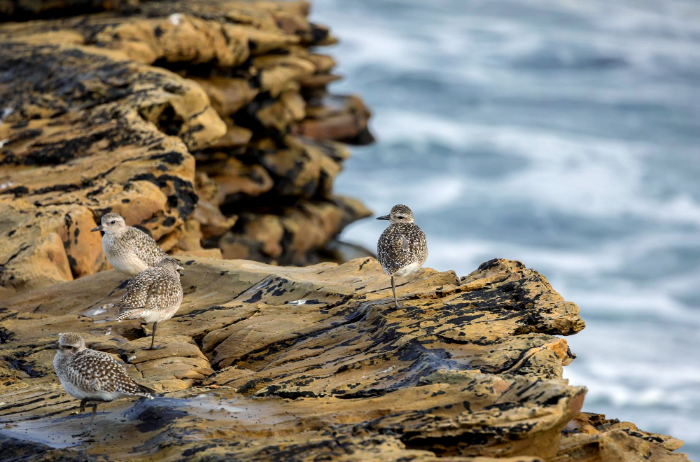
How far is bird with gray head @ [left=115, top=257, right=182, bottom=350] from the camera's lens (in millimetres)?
8578

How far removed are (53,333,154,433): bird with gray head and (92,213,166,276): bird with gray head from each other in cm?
328

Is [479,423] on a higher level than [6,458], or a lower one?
higher

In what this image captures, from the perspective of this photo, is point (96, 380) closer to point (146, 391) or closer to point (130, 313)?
point (146, 391)

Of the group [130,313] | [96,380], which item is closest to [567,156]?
[130,313]

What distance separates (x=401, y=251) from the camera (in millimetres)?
9086

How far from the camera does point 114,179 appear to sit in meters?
13.0

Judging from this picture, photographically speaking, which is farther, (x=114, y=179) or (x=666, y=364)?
(x=666, y=364)

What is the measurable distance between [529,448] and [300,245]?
1661 centimetres

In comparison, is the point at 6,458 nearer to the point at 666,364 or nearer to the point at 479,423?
the point at 479,423

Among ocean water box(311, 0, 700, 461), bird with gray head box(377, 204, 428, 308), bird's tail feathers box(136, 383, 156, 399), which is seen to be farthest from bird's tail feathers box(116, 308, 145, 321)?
ocean water box(311, 0, 700, 461)

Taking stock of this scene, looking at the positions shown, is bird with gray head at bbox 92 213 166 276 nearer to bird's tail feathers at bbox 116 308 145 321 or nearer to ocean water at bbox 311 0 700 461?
bird's tail feathers at bbox 116 308 145 321

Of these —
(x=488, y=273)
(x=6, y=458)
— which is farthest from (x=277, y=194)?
(x=6, y=458)

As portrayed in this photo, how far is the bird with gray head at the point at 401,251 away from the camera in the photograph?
9.02 meters

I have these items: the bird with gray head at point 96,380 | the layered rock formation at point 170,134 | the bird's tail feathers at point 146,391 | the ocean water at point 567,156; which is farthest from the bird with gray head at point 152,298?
the ocean water at point 567,156
